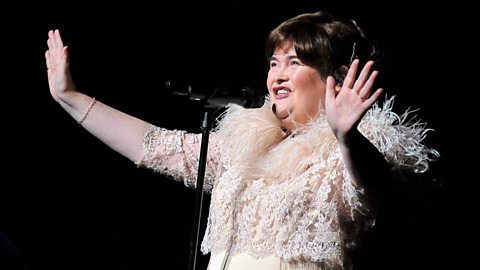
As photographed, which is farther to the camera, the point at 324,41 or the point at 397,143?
the point at 324,41

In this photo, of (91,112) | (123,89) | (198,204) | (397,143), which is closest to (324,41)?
(397,143)

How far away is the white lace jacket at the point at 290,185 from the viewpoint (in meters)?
1.71

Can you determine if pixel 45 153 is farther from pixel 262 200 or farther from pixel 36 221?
pixel 262 200

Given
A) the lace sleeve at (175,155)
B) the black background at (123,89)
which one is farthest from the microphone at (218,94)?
the black background at (123,89)

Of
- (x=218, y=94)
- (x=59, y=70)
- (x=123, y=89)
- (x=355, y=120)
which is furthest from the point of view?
(x=123, y=89)

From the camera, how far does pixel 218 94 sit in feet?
5.33

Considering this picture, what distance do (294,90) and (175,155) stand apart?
0.46 m

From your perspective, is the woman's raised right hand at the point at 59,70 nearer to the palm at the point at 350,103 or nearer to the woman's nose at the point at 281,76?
the woman's nose at the point at 281,76

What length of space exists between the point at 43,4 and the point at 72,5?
0.11 meters

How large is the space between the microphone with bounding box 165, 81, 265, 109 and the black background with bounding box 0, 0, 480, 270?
75 centimetres

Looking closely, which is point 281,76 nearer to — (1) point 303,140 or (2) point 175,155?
(1) point 303,140

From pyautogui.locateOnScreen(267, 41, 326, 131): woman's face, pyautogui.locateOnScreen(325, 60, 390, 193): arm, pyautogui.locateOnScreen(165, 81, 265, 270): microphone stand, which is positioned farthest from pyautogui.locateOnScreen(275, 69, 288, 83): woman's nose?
pyautogui.locateOnScreen(325, 60, 390, 193): arm

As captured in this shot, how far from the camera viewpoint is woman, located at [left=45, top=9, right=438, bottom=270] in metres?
1.60

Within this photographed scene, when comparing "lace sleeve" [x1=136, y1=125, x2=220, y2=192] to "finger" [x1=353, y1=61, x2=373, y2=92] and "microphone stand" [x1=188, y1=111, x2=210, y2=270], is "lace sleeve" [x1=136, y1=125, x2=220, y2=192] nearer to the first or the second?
"microphone stand" [x1=188, y1=111, x2=210, y2=270]
